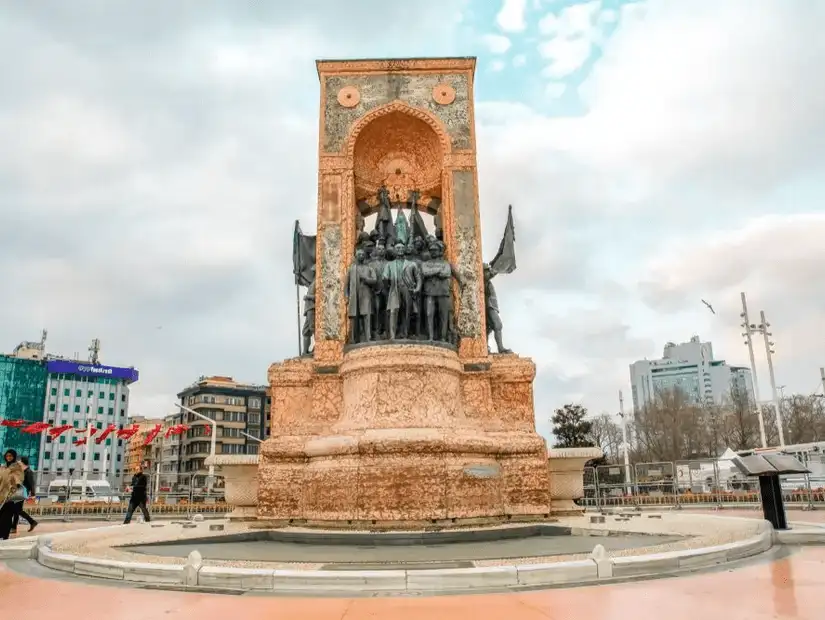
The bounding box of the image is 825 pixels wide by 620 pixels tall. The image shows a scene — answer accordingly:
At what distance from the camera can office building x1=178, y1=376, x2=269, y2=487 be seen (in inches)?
2995

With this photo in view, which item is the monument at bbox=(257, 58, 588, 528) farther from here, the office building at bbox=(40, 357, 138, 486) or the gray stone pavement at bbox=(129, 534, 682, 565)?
the office building at bbox=(40, 357, 138, 486)

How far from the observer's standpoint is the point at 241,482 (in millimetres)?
11961

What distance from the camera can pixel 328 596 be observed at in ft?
16.8

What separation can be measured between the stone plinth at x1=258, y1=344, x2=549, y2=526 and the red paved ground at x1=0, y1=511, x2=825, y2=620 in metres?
4.80

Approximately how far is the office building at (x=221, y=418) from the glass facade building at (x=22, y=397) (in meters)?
16.8

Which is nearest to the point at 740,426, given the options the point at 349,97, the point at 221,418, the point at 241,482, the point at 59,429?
the point at 59,429

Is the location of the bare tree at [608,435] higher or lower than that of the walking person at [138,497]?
higher

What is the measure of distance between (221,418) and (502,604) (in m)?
77.0

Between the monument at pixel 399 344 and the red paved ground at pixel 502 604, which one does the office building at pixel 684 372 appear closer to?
the monument at pixel 399 344

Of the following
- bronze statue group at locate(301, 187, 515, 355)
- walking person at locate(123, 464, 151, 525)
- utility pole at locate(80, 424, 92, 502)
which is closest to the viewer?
bronze statue group at locate(301, 187, 515, 355)

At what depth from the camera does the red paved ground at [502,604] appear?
432 cm

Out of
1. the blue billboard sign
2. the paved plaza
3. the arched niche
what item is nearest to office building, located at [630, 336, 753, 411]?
the blue billboard sign

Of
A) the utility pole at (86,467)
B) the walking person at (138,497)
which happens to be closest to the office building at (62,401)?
the utility pole at (86,467)

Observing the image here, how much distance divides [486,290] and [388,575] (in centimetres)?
912
